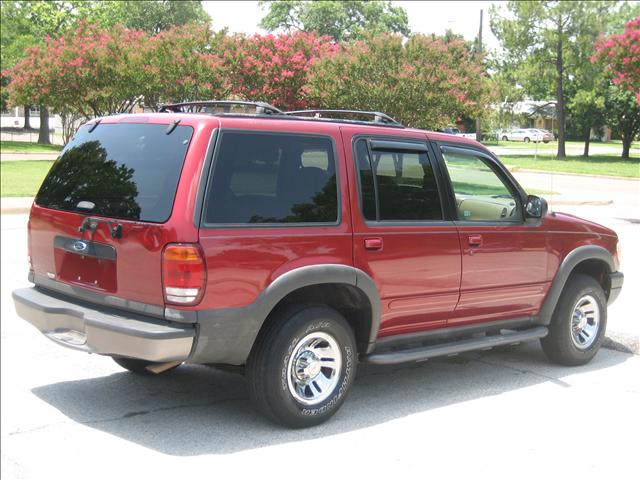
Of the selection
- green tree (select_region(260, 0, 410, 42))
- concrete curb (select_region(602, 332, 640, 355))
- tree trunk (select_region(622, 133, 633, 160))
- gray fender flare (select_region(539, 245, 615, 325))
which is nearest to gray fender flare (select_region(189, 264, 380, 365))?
gray fender flare (select_region(539, 245, 615, 325))

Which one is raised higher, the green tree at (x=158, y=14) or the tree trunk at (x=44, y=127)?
the green tree at (x=158, y=14)

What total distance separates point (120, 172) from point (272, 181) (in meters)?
0.90

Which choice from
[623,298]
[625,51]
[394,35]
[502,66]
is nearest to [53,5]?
[502,66]

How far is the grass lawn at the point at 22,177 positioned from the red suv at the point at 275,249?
582 inches

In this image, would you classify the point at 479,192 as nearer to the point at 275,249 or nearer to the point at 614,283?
the point at 614,283

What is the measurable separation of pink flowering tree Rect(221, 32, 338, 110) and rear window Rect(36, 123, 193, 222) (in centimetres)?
2428

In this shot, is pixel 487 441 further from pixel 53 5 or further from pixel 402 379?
pixel 53 5

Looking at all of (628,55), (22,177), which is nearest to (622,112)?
(628,55)

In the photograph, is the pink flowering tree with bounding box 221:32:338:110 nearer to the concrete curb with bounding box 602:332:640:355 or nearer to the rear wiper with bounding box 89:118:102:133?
the concrete curb with bounding box 602:332:640:355

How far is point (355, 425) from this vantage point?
5059 mm

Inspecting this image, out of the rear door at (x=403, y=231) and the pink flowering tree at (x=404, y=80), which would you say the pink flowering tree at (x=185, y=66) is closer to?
the pink flowering tree at (x=404, y=80)

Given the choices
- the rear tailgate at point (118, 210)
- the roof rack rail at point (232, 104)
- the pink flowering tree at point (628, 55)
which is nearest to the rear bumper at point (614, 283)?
the roof rack rail at point (232, 104)

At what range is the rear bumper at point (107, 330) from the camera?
14.2 feet

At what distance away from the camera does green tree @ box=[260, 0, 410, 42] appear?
86.2 m
